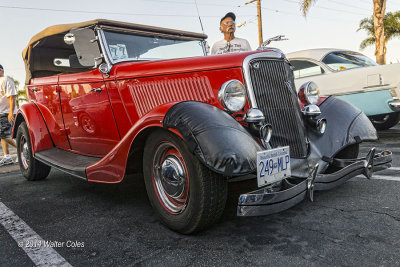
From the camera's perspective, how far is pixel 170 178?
6.63 feet

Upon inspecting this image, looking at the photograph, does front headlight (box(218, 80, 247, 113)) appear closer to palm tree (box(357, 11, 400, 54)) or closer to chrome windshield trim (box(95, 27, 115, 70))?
chrome windshield trim (box(95, 27, 115, 70))

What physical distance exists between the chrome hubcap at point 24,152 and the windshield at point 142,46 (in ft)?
6.38

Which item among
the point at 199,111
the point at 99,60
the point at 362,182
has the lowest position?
the point at 362,182

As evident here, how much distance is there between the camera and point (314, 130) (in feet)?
8.23

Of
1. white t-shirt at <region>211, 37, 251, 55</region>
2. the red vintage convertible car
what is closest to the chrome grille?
the red vintage convertible car

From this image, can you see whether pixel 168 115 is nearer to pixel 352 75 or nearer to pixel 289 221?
pixel 289 221

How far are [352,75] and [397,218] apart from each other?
3998mm

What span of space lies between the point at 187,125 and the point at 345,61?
5100 mm

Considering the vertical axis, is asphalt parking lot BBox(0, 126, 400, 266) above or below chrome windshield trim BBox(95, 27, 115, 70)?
below

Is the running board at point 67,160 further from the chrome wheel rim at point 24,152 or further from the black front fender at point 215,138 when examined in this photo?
the black front fender at point 215,138

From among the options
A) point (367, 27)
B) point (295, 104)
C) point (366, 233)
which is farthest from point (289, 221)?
point (367, 27)

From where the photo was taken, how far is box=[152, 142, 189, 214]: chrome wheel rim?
77.7 inches

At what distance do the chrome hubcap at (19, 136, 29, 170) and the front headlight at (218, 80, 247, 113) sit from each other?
3.01m

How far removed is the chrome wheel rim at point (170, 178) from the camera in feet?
6.47
